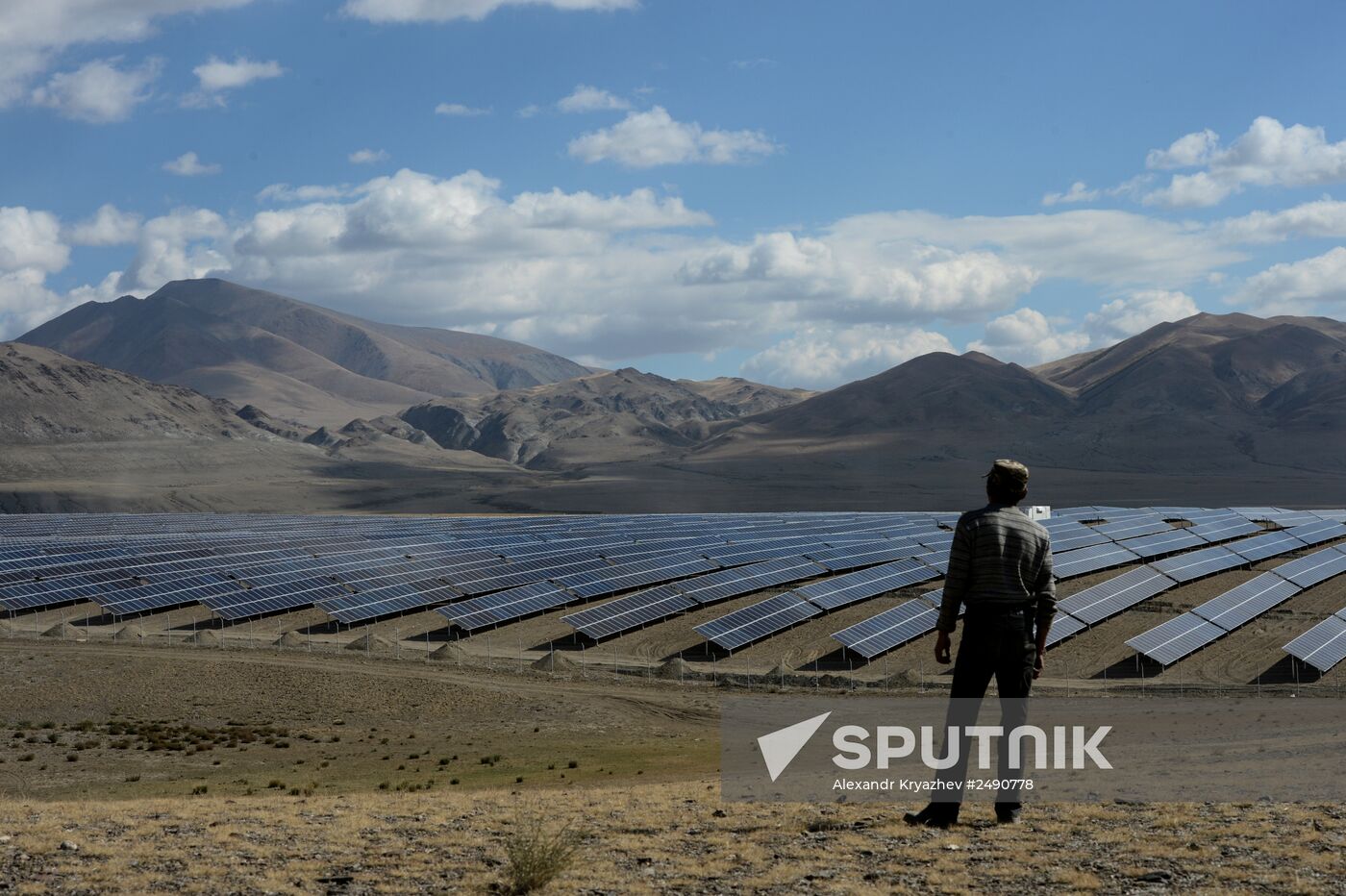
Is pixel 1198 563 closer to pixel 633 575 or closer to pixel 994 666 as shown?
pixel 633 575

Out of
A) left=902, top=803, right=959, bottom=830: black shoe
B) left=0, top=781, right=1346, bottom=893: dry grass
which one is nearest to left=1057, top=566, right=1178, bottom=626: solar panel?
left=0, top=781, right=1346, bottom=893: dry grass

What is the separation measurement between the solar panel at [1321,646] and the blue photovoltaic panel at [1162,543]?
18.7m

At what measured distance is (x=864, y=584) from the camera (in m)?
Result: 46.9

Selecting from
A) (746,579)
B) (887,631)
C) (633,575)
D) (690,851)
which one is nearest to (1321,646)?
(887,631)

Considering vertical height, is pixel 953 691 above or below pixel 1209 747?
above

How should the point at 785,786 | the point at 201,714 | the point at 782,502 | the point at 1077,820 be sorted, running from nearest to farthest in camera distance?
the point at 1077,820
the point at 785,786
the point at 201,714
the point at 782,502

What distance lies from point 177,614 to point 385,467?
441ft

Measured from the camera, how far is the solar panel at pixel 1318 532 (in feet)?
209

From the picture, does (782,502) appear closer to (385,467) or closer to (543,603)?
(385,467)

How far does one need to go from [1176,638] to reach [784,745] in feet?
74.5

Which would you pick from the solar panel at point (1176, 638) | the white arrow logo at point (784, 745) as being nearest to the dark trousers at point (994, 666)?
the white arrow logo at point (784, 745)

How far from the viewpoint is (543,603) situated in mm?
46219

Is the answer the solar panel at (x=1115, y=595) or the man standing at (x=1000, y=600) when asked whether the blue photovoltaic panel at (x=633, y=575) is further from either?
the man standing at (x=1000, y=600)

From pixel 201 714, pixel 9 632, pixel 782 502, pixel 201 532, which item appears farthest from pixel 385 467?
pixel 201 714
